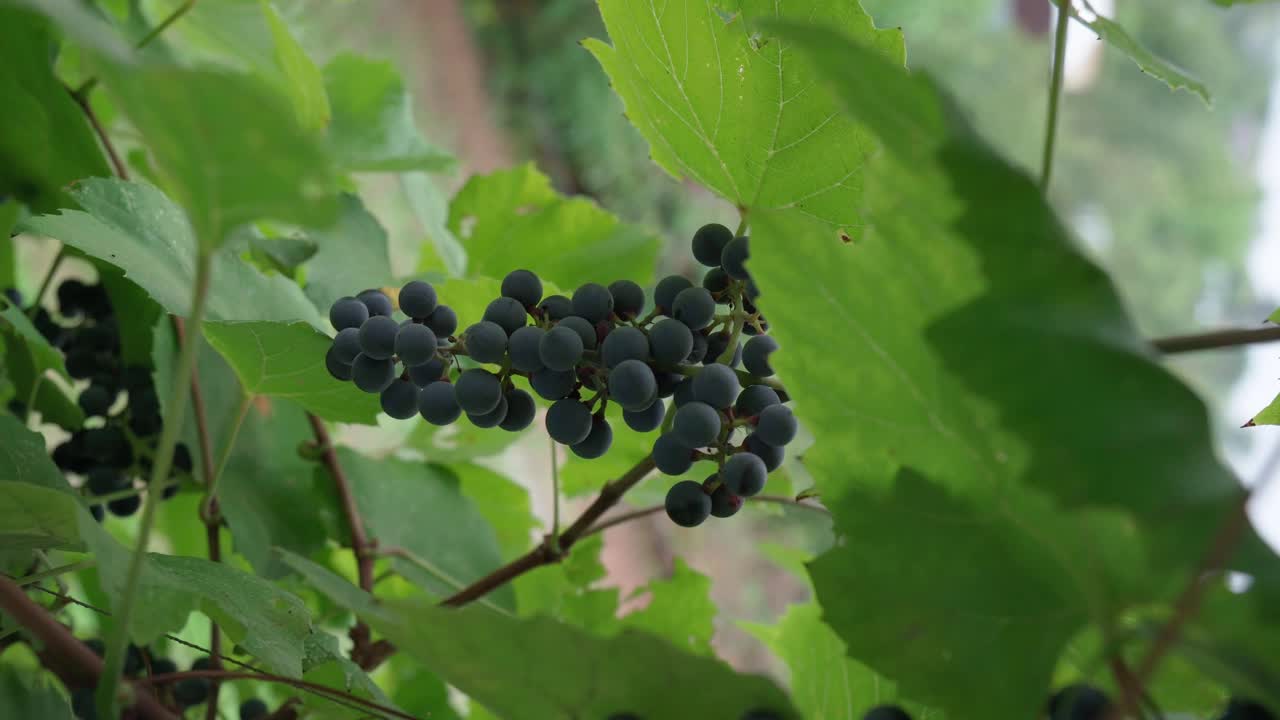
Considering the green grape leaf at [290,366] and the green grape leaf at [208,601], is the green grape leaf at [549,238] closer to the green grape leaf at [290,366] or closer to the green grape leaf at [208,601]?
the green grape leaf at [290,366]

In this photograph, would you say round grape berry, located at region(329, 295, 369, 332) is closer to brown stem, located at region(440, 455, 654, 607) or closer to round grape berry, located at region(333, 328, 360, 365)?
round grape berry, located at region(333, 328, 360, 365)

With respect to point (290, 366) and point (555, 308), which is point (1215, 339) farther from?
point (290, 366)

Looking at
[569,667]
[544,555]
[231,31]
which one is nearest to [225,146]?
[569,667]

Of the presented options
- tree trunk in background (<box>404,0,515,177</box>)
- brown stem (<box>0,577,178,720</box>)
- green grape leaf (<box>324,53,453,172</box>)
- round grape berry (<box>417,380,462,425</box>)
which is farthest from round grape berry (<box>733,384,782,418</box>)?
tree trunk in background (<box>404,0,515,177</box>)

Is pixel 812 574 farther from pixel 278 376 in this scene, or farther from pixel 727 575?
pixel 727 575

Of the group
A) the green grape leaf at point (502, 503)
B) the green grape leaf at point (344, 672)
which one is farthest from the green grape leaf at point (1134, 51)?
the green grape leaf at point (502, 503)

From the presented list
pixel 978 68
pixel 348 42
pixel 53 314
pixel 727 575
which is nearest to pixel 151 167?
pixel 53 314
